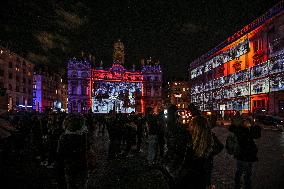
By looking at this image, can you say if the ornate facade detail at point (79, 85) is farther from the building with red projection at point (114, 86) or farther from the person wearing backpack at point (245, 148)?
the person wearing backpack at point (245, 148)

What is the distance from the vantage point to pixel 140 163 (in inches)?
461

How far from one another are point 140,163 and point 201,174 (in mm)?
7509

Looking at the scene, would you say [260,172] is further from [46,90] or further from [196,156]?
[46,90]

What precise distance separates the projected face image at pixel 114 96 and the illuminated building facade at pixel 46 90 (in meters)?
13.0

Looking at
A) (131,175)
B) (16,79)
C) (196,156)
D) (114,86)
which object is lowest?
(131,175)

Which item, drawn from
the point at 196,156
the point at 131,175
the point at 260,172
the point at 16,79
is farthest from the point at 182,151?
the point at 16,79

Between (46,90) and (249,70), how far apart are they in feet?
234

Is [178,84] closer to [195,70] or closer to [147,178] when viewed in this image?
[195,70]

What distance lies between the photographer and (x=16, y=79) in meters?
74.5

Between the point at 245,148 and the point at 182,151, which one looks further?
the point at 245,148

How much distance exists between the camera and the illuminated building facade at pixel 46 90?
97.8 meters

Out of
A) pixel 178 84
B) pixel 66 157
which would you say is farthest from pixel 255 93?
pixel 178 84

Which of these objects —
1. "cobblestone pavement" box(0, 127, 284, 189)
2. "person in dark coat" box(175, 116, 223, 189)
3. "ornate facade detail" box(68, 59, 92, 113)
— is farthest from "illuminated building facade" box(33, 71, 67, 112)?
"person in dark coat" box(175, 116, 223, 189)

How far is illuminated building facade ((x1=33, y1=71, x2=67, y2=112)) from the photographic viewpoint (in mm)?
97750
